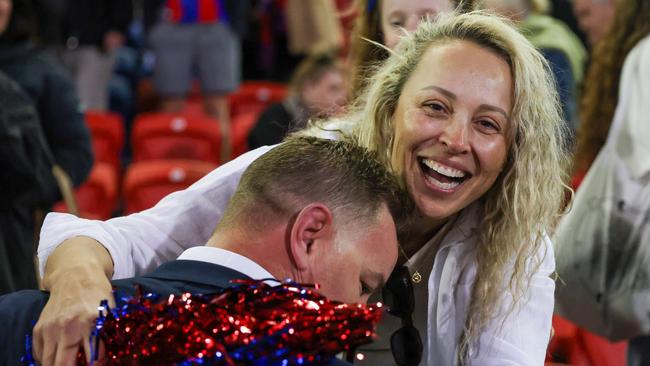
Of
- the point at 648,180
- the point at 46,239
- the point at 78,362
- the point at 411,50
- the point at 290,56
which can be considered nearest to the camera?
the point at 78,362

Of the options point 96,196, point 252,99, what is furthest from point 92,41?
point 96,196

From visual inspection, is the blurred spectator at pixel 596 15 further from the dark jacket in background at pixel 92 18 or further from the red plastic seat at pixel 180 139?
the dark jacket in background at pixel 92 18

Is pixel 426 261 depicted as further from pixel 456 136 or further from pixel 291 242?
pixel 291 242

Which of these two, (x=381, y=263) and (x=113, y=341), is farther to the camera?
(x=381, y=263)

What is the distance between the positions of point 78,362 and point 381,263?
56cm

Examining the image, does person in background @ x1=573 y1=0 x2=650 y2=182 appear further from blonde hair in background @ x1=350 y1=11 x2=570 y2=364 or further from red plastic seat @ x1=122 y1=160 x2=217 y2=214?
red plastic seat @ x1=122 y1=160 x2=217 y2=214

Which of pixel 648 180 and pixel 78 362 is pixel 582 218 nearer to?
pixel 648 180

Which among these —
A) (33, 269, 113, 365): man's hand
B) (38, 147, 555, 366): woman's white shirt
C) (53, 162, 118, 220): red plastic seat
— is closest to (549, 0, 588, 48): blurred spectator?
(53, 162, 118, 220): red plastic seat

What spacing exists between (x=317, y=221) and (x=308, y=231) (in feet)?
0.08

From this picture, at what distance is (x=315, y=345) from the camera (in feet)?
5.75

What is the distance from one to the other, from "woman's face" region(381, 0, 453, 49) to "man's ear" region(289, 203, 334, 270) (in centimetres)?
115

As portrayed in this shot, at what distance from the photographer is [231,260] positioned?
195 centimetres

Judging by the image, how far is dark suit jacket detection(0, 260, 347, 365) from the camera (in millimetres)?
1889

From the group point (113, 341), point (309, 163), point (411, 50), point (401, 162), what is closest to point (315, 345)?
point (113, 341)
